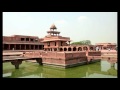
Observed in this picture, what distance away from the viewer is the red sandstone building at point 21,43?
30.4 meters

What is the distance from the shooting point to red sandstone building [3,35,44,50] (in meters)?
30.4

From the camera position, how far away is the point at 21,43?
31.8 metres

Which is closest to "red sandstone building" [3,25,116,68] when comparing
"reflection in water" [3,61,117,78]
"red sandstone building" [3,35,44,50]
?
"red sandstone building" [3,35,44,50]

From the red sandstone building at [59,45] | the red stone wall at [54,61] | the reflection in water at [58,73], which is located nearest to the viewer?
the reflection in water at [58,73]

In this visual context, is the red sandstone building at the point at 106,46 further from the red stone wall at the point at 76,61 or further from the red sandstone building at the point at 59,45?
the red stone wall at the point at 76,61

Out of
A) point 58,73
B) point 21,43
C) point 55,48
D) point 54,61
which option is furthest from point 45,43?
point 58,73

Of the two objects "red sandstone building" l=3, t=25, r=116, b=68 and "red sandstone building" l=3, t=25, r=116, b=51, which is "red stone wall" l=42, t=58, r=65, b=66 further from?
"red sandstone building" l=3, t=25, r=116, b=51

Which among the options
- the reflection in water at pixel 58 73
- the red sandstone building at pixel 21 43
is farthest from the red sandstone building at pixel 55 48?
the reflection in water at pixel 58 73

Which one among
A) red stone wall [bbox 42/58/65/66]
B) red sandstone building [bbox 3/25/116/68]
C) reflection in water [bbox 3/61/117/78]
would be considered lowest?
reflection in water [bbox 3/61/117/78]

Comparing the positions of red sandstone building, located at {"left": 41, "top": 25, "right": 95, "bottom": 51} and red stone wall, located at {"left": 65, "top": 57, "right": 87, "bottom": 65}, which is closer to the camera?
red stone wall, located at {"left": 65, "top": 57, "right": 87, "bottom": 65}
